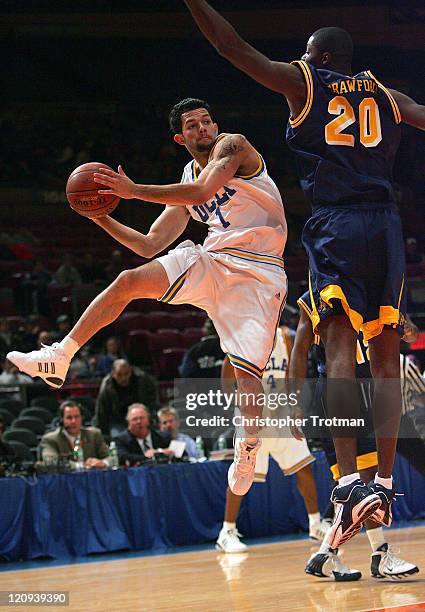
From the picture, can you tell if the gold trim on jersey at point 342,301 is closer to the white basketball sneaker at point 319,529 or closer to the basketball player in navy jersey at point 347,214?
the basketball player in navy jersey at point 347,214

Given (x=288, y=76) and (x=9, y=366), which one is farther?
(x=9, y=366)

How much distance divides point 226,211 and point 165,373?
29.5ft

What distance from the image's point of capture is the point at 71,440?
372 inches

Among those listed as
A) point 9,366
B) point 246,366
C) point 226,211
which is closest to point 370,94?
point 226,211

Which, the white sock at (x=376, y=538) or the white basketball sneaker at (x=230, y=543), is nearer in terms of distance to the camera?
the white sock at (x=376, y=538)

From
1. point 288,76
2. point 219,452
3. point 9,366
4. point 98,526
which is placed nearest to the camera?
point 288,76

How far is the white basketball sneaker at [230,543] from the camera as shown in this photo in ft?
26.9

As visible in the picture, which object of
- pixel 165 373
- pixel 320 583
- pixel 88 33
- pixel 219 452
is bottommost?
pixel 320 583

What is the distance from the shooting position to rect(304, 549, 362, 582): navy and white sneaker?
5734mm

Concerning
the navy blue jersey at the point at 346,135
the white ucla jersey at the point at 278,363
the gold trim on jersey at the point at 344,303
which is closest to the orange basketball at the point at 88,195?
the navy blue jersey at the point at 346,135

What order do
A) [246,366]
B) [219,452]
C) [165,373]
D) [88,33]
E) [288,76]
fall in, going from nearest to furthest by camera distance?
[288,76]
[246,366]
[219,452]
[165,373]
[88,33]

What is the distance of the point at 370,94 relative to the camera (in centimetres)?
499

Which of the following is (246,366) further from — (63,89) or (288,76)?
(63,89)

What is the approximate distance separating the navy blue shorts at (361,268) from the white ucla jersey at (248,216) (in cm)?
73
